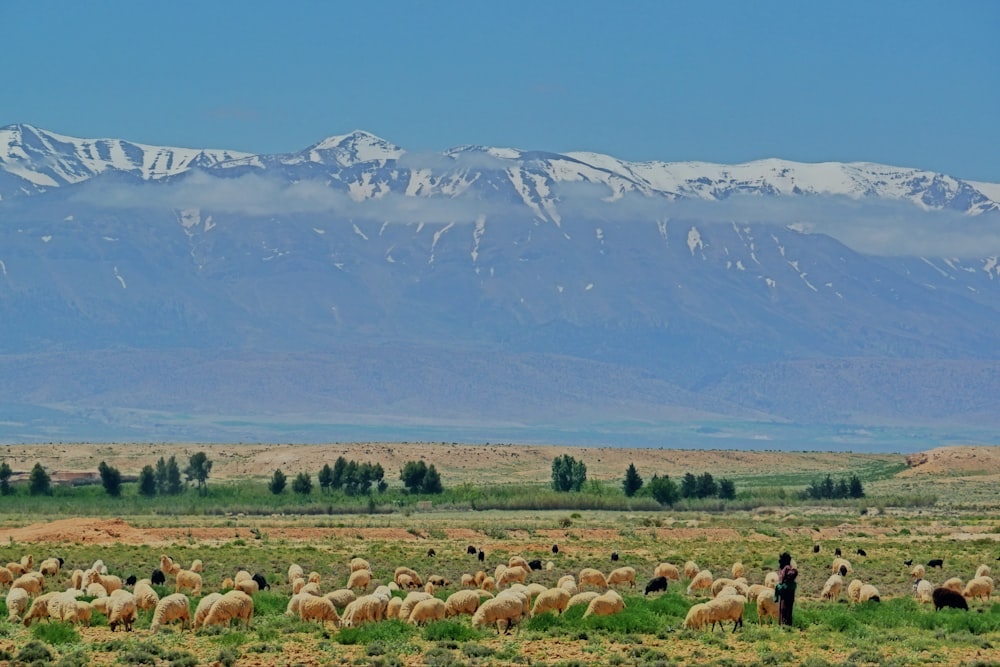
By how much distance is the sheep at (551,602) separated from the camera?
99.8 feet

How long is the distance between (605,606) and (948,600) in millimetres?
7710

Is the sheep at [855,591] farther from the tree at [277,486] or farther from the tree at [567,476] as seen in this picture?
the tree at [567,476]

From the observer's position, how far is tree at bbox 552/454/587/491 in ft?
340

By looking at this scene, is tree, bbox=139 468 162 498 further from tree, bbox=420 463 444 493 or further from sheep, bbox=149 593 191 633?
sheep, bbox=149 593 191 633

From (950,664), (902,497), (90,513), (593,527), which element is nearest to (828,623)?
(950,664)

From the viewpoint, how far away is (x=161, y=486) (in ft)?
321

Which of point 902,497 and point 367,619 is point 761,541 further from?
point 902,497

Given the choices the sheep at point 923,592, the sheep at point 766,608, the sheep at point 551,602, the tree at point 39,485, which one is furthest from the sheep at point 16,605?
the tree at point 39,485

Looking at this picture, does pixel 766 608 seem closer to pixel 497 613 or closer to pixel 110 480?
pixel 497 613

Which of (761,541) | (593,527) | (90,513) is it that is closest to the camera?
(761,541)

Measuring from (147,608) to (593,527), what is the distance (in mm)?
37848

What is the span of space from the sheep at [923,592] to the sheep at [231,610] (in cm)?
1410

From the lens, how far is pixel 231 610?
29125 millimetres

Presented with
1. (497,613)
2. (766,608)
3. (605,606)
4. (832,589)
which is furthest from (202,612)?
(832,589)
